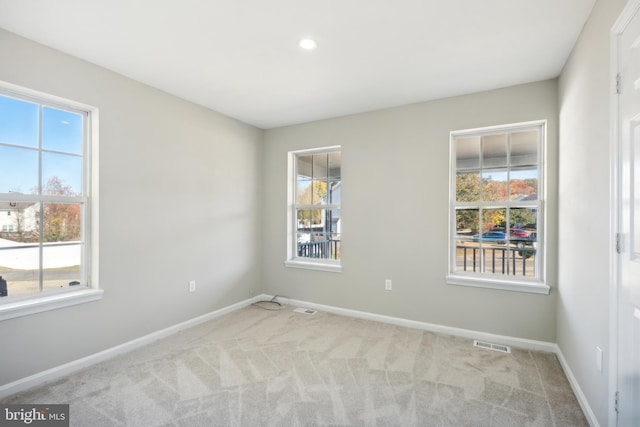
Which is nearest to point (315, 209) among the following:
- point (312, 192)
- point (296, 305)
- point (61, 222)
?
point (312, 192)

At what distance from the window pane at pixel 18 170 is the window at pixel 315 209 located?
2.68m

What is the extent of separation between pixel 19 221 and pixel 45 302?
24.8 inches

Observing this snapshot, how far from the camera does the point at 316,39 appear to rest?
220 centimetres

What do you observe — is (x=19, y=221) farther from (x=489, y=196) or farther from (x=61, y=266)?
(x=489, y=196)

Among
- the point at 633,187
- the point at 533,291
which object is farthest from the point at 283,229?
the point at 633,187

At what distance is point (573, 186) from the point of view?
2.28 meters

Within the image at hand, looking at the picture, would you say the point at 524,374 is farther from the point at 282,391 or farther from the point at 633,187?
the point at 282,391

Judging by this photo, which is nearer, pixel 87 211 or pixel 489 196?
pixel 87 211

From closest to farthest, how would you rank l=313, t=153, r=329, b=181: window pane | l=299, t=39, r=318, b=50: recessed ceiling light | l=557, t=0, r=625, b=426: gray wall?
l=557, t=0, r=625, b=426: gray wall, l=299, t=39, r=318, b=50: recessed ceiling light, l=313, t=153, r=329, b=181: window pane

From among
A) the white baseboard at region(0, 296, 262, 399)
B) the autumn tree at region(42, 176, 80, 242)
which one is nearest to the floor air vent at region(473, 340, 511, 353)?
the white baseboard at region(0, 296, 262, 399)

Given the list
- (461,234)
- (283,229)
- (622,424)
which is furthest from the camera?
(283,229)

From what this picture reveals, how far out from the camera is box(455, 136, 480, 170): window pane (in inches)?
127

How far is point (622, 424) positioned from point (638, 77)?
5.32ft

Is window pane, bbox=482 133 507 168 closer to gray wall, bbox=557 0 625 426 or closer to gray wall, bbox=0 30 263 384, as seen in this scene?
gray wall, bbox=557 0 625 426
